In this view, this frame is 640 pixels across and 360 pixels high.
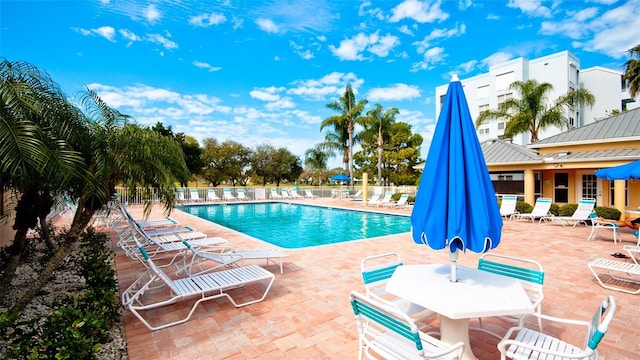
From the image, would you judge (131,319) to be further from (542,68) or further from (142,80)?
(542,68)

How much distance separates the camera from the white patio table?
2.43 metres

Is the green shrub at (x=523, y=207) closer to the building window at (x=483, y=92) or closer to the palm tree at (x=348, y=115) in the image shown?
the palm tree at (x=348, y=115)

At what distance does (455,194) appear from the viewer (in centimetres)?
266

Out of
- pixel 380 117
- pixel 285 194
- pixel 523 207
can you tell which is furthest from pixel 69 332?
pixel 380 117

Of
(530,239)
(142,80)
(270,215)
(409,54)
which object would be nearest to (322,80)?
(409,54)

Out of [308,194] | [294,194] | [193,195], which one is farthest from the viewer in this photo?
[308,194]

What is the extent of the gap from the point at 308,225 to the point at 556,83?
32.2 meters

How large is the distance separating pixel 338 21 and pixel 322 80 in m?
14.6

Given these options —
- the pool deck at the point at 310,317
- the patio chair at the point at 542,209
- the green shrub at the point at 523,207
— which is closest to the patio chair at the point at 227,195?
the pool deck at the point at 310,317

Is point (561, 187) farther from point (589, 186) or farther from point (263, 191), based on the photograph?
point (263, 191)

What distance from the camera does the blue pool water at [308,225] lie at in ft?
35.9

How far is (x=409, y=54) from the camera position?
29344mm

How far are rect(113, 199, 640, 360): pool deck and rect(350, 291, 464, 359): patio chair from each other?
811 mm

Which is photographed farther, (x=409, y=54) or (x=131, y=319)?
(x=409, y=54)
